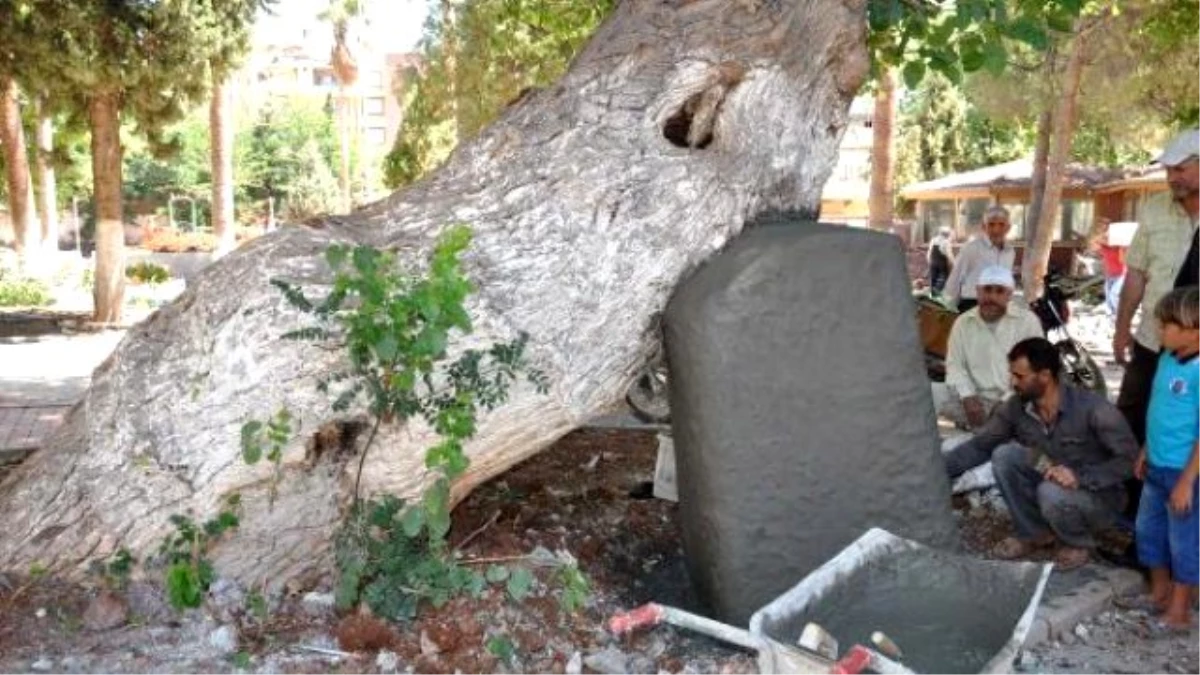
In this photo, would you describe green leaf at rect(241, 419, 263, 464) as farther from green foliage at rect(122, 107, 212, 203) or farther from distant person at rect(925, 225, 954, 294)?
green foliage at rect(122, 107, 212, 203)

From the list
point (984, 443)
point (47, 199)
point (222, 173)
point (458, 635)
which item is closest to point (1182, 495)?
point (984, 443)

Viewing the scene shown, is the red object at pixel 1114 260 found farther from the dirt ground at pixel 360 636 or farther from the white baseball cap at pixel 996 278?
the dirt ground at pixel 360 636

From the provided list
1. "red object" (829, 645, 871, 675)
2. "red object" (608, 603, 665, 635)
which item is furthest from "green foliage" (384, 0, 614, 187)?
"red object" (829, 645, 871, 675)

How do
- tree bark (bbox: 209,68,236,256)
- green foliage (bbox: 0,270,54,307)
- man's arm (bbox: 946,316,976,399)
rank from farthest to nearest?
tree bark (bbox: 209,68,236,256) → green foliage (bbox: 0,270,54,307) → man's arm (bbox: 946,316,976,399)

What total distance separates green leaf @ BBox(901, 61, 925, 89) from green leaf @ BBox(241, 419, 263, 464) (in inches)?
141

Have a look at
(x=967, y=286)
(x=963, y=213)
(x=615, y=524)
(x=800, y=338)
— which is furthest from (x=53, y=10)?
(x=963, y=213)

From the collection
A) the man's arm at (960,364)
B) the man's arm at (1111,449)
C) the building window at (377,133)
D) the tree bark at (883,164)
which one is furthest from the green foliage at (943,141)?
the building window at (377,133)

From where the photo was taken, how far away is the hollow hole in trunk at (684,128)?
4.70 meters

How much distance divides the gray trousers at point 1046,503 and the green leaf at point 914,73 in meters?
1.81

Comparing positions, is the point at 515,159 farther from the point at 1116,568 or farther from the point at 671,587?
the point at 1116,568

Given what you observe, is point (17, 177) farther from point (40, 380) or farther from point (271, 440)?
point (271, 440)

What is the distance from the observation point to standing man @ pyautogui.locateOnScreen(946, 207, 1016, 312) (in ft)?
31.9

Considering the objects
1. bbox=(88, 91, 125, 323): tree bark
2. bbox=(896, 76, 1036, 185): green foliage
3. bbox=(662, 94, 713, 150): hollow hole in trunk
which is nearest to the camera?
bbox=(662, 94, 713, 150): hollow hole in trunk

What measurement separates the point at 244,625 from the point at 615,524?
177cm
